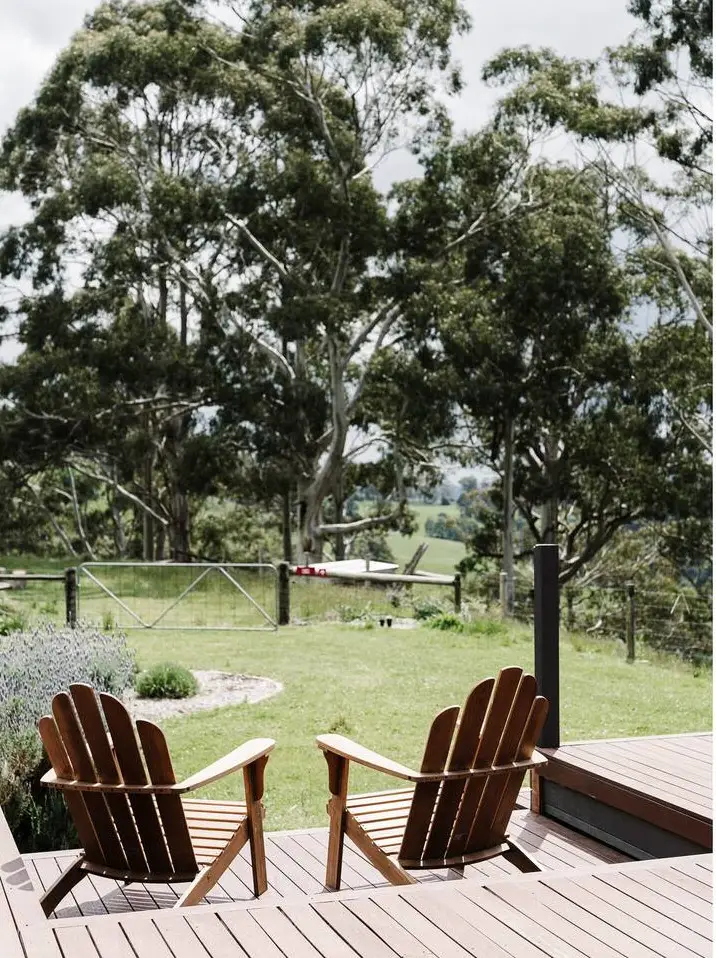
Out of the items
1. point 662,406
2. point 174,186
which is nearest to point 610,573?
point 662,406

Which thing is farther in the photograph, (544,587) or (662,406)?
(662,406)

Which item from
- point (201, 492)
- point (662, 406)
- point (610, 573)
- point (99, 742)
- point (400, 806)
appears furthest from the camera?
point (610, 573)

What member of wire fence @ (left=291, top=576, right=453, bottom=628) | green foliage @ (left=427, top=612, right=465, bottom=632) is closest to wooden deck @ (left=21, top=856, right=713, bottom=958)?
green foliage @ (left=427, top=612, right=465, bottom=632)

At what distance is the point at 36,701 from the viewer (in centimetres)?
471

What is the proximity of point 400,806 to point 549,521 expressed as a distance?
16.7m

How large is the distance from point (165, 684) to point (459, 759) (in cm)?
496

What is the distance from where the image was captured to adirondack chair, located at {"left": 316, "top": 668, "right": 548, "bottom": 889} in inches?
116

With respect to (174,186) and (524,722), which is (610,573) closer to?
(174,186)

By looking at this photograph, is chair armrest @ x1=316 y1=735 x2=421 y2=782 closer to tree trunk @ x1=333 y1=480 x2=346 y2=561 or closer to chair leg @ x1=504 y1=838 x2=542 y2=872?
chair leg @ x1=504 y1=838 x2=542 y2=872

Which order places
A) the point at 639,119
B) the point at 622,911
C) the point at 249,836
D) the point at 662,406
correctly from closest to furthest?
1. the point at 622,911
2. the point at 249,836
3. the point at 639,119
4. the point at 662,406

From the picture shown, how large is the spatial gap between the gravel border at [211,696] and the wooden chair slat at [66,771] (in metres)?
3.89

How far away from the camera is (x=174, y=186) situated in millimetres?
18297

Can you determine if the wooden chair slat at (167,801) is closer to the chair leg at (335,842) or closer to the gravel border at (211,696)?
the chair leg at (335,842)

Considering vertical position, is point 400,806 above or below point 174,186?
below
